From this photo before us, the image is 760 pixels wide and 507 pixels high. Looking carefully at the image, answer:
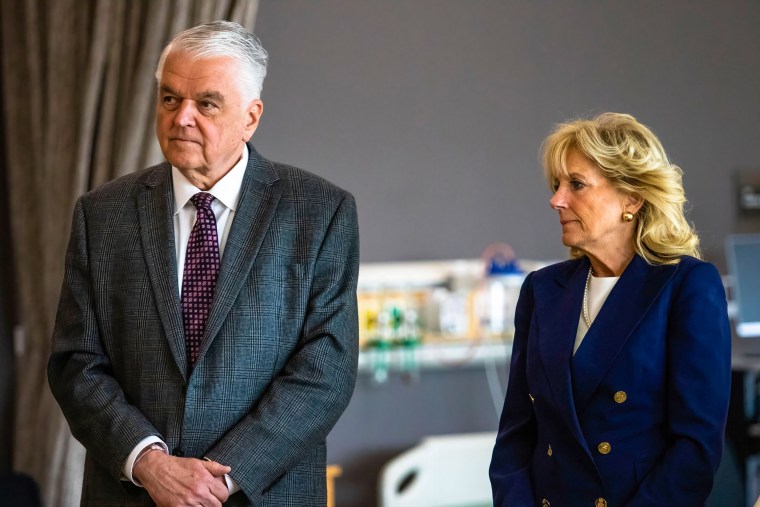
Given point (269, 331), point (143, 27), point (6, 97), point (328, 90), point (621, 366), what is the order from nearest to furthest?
point (621, 366), point (269, 331), point (143, 27), point (6, 97), point (328, 90)

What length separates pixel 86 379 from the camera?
1.91 m

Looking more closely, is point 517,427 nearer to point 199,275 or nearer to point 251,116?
point 199,275

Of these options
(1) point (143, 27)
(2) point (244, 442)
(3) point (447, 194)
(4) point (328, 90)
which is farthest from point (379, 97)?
(2) point (244, 442)

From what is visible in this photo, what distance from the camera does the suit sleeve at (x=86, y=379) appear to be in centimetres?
185

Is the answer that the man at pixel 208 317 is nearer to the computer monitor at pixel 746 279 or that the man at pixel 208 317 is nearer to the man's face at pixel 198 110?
the man's face at pixel 198 110

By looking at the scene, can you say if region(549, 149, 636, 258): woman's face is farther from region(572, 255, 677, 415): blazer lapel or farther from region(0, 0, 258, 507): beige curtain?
region(0, 0, 258, 507): beige curtain

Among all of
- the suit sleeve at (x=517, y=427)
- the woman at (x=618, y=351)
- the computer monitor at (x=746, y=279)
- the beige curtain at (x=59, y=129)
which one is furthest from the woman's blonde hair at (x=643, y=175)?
the computer monitor at (x=746, y=279)

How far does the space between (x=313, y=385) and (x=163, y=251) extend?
1.30ft

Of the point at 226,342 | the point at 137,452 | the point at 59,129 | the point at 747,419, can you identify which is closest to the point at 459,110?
the point at 59,129

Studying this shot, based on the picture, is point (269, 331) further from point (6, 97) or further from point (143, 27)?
point (6, 97)

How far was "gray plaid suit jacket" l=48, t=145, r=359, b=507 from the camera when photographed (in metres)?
1.86

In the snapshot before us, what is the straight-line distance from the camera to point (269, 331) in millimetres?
1913

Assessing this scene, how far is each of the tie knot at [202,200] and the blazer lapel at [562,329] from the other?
69cm

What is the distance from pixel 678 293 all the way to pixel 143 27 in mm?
2061
